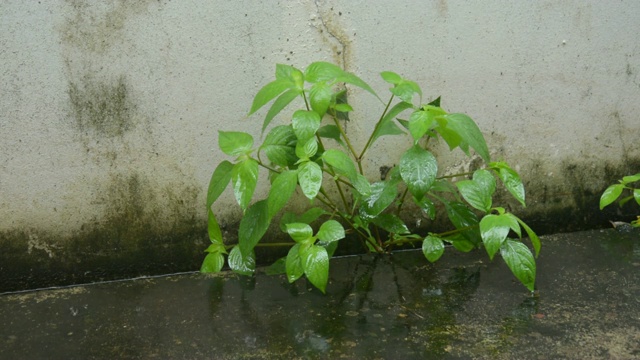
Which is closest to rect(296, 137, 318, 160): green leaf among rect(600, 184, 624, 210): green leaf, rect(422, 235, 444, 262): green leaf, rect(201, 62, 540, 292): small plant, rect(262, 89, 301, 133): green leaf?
rect(201, 62, 540, 292): small plant

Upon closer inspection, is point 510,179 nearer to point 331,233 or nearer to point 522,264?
point 522,264

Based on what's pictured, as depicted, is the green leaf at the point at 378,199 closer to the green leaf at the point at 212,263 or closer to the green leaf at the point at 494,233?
the green leaf at the point at 494,233

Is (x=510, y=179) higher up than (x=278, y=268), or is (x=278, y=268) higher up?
(x=510, y=179)

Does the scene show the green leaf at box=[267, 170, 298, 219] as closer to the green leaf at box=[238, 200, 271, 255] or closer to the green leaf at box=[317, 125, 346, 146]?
the green leaf at box=[238, 200, 271, 255]

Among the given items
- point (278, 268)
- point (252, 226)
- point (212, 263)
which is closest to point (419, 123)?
point (252, 226)

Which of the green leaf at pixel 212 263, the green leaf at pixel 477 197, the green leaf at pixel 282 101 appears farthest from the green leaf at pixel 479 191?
the green leaf at pixel 212 263

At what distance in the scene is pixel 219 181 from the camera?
2.11m

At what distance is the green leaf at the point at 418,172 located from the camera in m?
2.06

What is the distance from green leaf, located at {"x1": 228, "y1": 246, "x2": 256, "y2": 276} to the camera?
90.0 inches

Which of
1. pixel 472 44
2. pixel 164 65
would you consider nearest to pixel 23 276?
pixel 164 65

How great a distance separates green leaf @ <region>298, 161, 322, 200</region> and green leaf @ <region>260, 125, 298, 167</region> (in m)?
0.08

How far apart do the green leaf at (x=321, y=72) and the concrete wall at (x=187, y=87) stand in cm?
21

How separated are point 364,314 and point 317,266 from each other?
194 millimetres

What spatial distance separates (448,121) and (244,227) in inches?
26.3
